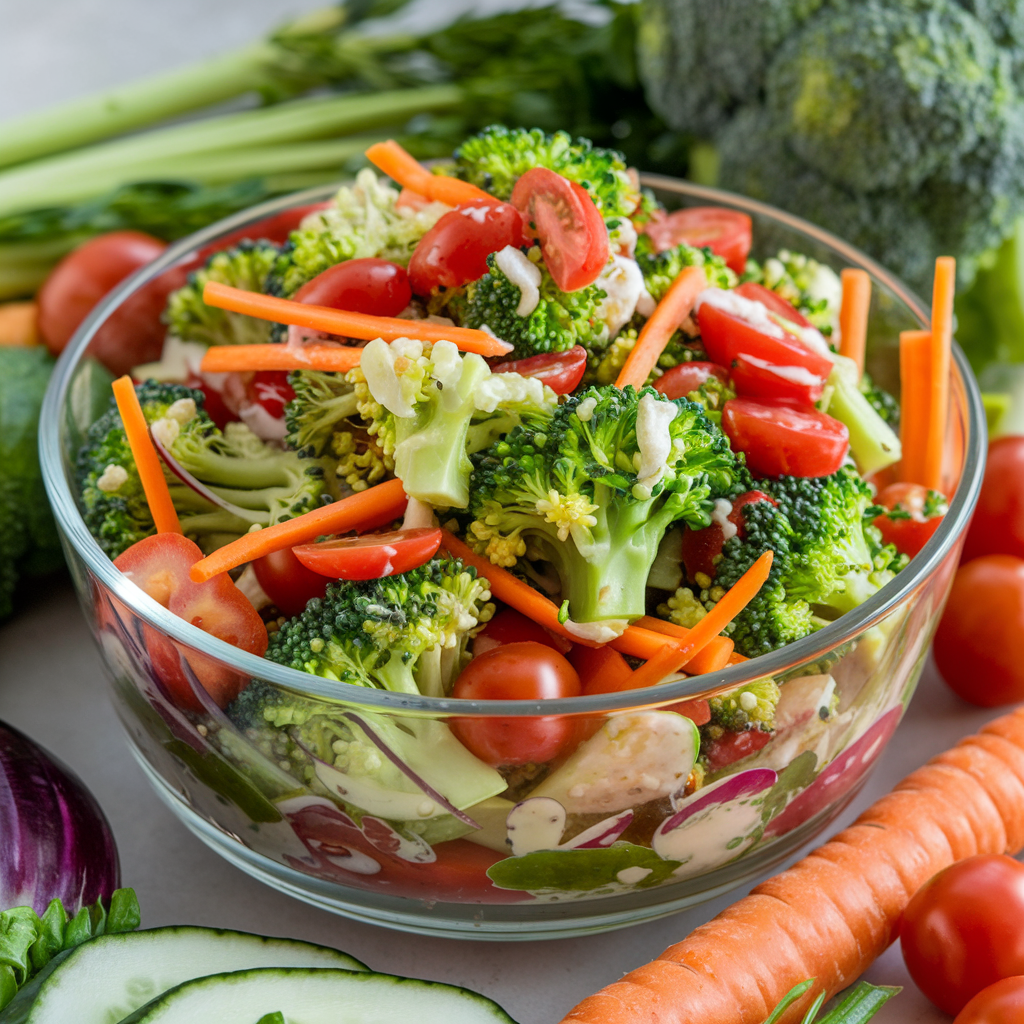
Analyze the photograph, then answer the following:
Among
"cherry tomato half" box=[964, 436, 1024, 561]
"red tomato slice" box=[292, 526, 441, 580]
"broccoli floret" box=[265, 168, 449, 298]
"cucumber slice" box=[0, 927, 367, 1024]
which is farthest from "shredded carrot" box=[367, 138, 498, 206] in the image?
"cherry tomato half" box=[964, 436, 1024, 561]

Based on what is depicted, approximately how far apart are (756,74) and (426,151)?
0.71 meters

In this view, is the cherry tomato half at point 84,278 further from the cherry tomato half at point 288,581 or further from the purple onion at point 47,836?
the cherry tomato half at point 288,581

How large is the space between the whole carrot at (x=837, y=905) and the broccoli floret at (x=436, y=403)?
1.92 feet

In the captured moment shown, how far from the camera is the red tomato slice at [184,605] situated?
1.15 m

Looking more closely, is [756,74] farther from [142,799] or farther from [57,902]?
[57,902]

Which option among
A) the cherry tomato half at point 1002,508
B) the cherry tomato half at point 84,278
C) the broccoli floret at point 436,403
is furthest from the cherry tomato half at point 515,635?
the cherry tomato half at point 84,278

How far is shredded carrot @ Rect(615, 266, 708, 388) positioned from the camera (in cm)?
129

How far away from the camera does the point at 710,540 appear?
1234 millimetres

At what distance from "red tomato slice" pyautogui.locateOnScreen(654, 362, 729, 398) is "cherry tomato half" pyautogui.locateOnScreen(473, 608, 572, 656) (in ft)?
1.04

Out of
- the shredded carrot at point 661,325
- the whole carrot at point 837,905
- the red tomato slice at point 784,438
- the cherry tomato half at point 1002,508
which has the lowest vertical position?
the whole carrot at point 837,905

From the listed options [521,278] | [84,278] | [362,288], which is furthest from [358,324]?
[84,278]

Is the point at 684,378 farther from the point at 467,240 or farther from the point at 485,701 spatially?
the point at 485,701

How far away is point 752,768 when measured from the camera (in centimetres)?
116

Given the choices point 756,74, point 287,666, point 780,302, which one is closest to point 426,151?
point 756,74
